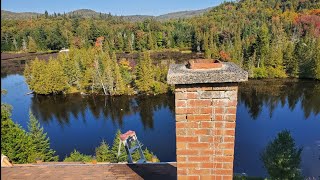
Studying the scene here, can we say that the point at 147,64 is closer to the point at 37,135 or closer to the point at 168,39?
the point at 37,135

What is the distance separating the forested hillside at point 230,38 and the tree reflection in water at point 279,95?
3.75 metres

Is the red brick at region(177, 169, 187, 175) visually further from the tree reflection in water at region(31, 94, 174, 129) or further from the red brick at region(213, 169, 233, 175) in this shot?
the tree reflection in water at region(31, 94, 174, 129)

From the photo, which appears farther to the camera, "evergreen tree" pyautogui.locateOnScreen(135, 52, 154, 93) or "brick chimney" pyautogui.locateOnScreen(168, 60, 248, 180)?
"evergreen tree" pyautogui.locateOnScreen(135, 52, 154, 93)

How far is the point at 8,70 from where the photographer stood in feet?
198

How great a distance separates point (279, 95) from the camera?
36344mm

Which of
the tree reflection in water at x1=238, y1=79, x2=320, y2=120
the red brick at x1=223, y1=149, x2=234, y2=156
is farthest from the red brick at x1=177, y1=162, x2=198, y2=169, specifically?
the tree reflection in water at x1=238, y1=79, x2=320, y2=120

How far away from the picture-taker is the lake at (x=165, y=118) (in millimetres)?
23275

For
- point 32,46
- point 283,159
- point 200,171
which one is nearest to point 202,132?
point 200,171

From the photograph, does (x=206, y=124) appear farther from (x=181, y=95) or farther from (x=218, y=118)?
(x=181, y=95)

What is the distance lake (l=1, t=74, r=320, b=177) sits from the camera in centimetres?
2327

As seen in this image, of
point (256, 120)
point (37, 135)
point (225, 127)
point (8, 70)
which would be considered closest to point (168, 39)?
point (8, 70)

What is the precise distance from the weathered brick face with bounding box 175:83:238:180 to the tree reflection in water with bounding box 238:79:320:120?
28.2m

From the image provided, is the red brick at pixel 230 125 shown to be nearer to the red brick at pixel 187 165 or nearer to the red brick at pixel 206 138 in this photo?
the red brick at pixel 206 138

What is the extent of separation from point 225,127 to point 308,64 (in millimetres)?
47074
